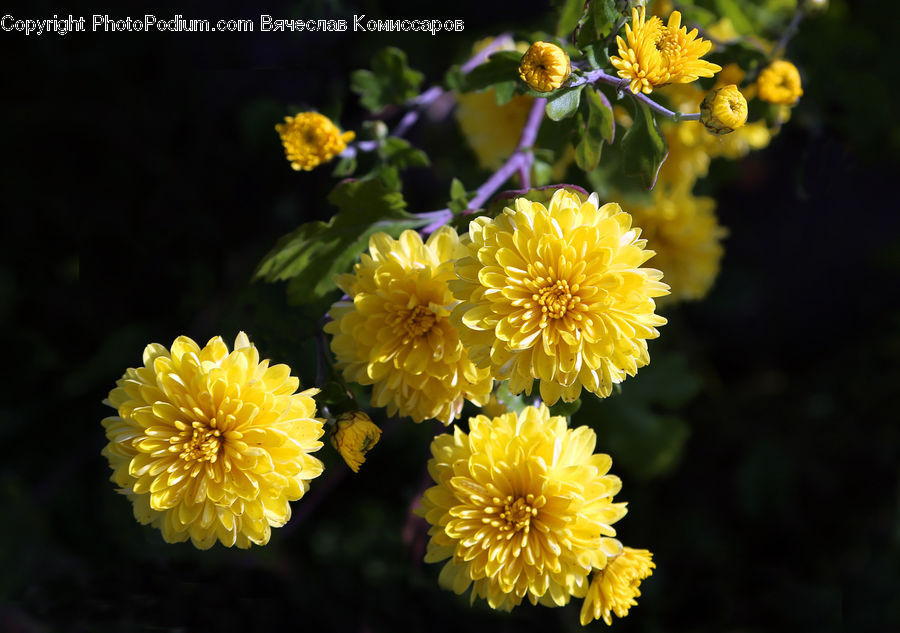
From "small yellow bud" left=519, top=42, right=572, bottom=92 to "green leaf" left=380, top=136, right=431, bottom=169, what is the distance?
0.39 metres

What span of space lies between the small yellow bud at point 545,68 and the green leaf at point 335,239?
1.11 feet

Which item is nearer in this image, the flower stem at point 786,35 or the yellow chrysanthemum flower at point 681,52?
the yellow chrysanthemum flower at point 681,52

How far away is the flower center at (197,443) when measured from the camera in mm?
993

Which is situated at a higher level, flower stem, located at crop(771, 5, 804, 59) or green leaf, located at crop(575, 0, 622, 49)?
green leaf, located at crop(575, 0, 622, 49)

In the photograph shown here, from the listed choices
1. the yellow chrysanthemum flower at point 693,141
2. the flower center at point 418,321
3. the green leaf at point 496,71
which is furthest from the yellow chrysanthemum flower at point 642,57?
the yellow chrysanthemum flower at point 693,141

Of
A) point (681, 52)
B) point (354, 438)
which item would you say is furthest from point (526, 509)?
point (681, 52)

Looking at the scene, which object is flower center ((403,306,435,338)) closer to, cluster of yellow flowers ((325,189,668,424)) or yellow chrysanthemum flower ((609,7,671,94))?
cluster of yellow flowers ((325,189,668,424))

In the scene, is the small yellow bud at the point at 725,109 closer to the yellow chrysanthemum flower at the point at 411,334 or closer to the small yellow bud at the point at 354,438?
the yellow chrysanthemum flower at the point at 411,334

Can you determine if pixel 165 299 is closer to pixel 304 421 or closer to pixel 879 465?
pixel 304 421

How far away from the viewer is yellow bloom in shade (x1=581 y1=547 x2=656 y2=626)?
107 cm

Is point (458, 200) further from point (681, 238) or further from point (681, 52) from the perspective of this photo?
point (681, 238)

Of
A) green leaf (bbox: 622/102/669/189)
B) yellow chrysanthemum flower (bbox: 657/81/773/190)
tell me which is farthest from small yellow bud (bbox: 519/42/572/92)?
yellow chrysanthemum flower (bbox: 657/81/773/190)

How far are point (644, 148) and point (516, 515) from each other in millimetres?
572

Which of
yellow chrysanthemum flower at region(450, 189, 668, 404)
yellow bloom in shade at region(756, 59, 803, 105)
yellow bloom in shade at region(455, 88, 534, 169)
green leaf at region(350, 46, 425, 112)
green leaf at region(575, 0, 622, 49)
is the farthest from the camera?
yellow bloom in shade at region(455, 88, 534, 169)
